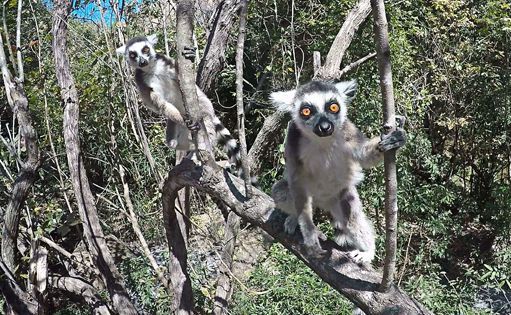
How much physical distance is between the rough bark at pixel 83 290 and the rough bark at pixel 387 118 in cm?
440

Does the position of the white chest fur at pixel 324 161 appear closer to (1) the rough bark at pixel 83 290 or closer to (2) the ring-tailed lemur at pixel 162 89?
(2) the ring-tailed lemur at pixel 162 89

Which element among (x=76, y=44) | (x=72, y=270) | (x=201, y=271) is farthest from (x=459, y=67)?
(x=72, y=270)

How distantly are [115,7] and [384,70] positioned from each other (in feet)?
13.3

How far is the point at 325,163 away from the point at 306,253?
2.03 ft

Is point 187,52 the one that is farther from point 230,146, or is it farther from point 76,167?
point 76,167

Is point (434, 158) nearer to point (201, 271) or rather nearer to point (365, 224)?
point (201, 271)

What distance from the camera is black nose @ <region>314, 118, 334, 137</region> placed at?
3238 millimetres

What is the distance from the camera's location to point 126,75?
630 centimetres

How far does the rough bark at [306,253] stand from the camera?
285 centimetres

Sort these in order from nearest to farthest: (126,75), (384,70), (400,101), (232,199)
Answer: (384,70) < (232,199) < (126,75) < (400,101)

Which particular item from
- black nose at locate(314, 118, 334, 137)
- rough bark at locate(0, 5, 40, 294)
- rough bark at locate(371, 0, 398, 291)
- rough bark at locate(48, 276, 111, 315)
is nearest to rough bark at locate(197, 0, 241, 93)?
rough bark at locate(0, 5, 40, 294)

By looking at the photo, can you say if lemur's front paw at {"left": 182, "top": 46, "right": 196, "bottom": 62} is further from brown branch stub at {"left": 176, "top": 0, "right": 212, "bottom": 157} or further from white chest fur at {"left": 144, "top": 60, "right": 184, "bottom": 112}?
white chest fur at {"left": 144, "top": 60, "right": 184, "bottom": 112}

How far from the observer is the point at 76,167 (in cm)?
567

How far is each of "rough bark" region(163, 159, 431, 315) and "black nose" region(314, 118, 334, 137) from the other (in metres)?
0.63
